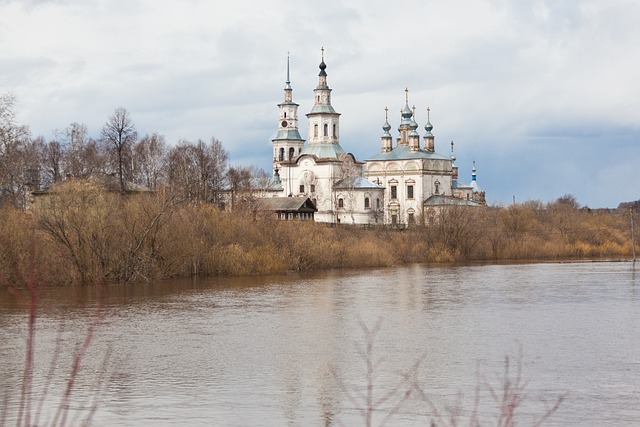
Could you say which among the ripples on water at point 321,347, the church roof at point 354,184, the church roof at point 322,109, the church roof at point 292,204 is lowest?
the ripples on water at point 321,347

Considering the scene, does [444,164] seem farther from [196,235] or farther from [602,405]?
[602,405]

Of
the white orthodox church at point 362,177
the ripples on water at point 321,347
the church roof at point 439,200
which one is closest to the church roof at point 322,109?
the white orthodox church at point 362,177

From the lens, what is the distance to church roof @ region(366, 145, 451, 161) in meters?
80.9

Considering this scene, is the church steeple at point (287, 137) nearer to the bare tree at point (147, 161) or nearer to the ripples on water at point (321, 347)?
the bare tree at point (147, 161)

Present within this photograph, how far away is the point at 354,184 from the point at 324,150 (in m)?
4.61

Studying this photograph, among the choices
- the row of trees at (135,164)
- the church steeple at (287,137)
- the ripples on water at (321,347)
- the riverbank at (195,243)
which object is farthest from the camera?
the church steeple at (287,137)

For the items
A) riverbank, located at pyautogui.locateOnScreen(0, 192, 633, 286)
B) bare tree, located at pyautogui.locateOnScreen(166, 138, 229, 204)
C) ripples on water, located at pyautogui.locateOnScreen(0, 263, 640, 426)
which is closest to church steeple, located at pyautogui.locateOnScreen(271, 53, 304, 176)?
bare tree, located at pyautogui.locateOnScreen(166, 138, 229, 204)

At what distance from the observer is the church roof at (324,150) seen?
3103 inches

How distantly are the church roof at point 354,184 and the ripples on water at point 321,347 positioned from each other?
43.3 metres

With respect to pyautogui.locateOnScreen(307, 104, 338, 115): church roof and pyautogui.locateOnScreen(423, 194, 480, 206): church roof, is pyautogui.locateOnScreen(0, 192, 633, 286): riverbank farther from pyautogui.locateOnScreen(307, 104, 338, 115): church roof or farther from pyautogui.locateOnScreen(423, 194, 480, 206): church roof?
pyautogui.locateOnScreen(307, 104, 338, 115): church roof

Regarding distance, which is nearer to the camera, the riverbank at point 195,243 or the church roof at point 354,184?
the riverbank at point 195,243

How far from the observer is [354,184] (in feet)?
251

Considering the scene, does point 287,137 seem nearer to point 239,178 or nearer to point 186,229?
point 239,178

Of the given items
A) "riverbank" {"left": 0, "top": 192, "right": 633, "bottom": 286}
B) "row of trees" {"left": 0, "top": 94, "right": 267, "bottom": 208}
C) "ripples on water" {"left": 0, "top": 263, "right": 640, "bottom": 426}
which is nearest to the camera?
"ripples on water" {"left": 0, "top": 263, "right": 640, "bottom": 426}
